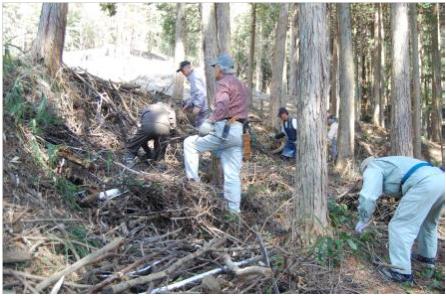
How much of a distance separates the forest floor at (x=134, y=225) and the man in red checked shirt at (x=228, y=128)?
272 millimetres

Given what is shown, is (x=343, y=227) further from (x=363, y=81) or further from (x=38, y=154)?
(x=363, y=81)

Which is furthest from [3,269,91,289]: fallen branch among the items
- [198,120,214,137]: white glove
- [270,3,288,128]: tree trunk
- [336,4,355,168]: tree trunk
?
[270,3,288,128]: tree trunk

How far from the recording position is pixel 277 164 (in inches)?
435

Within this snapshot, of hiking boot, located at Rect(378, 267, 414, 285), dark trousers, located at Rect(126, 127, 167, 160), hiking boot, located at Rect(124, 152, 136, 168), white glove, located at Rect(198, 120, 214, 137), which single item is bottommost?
hiking boot, located at Rect(378, 267, 414, 285)

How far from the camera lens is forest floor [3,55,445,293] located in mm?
4715

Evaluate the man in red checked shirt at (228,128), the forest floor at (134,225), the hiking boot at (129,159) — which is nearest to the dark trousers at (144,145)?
the hiking boot at (129,159)

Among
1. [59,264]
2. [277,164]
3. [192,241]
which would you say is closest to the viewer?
[59,264]

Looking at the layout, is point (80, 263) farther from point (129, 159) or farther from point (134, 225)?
point (129, 159)

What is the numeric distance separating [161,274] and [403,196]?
2.94 metres

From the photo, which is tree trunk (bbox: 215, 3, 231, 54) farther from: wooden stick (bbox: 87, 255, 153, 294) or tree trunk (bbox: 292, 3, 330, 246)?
wooden stick (bbox: 87, 255, 153, 294)

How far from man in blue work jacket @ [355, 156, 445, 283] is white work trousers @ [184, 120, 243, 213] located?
1448mm

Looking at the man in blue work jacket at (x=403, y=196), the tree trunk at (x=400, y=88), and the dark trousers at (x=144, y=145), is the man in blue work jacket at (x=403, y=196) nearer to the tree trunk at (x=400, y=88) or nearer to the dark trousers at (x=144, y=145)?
the dark trousers at (x=144, y=145)

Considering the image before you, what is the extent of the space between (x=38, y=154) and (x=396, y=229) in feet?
13.5

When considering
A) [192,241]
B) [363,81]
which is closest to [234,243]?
[192,241]
